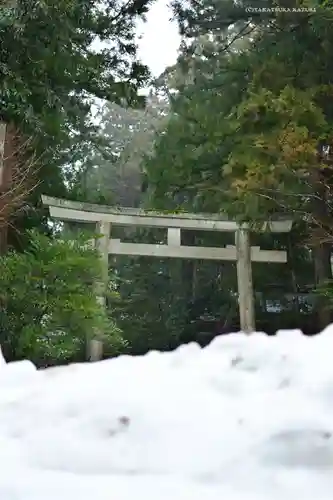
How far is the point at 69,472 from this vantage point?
41.9 inches

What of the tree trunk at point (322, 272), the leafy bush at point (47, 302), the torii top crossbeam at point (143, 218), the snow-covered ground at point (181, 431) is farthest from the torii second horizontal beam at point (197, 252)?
the snow-covered ground at point (181, 431)

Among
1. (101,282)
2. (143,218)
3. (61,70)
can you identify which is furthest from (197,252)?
(61,70)

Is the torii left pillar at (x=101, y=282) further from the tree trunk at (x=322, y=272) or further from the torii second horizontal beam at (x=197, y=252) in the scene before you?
the tree trunk at (x=322, y=272)

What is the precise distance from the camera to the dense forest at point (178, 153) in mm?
4352

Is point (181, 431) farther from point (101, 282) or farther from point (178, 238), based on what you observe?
point (178, 238)

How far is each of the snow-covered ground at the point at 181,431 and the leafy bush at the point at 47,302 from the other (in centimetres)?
254

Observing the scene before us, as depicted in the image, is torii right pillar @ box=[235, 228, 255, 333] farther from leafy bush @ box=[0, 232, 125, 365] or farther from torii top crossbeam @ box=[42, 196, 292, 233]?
leafy bush @ box=[0, 232, 125, 365]

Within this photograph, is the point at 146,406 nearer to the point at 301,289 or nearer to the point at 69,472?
the point at 69,472

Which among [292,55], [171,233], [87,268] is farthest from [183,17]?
[87,268]

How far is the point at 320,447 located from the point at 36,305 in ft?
11.4

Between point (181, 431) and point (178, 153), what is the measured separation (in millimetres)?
5713

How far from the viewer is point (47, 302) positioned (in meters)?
4.22

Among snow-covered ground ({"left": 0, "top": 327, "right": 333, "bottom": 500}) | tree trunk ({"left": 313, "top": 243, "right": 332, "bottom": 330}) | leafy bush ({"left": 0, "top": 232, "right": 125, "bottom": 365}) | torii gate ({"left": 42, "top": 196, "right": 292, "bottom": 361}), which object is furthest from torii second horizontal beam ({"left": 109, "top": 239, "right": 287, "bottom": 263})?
snow-covered ground ({"left": 0, "top": 327, "right": 333, "bottom": 500})

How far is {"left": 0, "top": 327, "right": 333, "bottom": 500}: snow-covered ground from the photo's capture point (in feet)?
3.24
